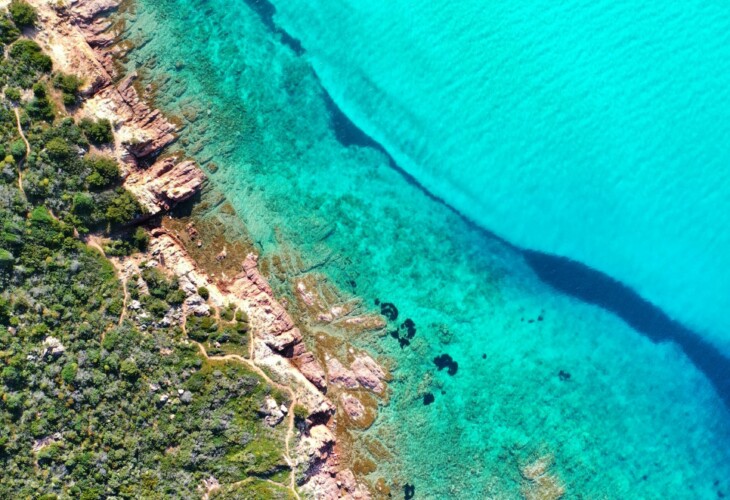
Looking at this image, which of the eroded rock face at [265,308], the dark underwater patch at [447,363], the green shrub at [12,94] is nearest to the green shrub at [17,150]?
the green shrub at [12,94]

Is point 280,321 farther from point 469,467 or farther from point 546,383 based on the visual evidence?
point 546,383

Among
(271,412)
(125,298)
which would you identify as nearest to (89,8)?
(125,298)

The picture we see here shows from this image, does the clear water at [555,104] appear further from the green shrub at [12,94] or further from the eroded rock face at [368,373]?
the green shrub at [12,94]

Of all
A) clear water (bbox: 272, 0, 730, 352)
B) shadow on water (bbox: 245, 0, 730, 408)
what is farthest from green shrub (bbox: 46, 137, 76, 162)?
clear water (bbox: 272, 0, 730, 352)

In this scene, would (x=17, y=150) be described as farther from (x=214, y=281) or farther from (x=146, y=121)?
(x=214, y=281)

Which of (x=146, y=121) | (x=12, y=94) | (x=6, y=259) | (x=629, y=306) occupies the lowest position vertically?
(x=629, y=306)

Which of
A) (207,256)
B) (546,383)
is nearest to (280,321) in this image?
(207,256)
